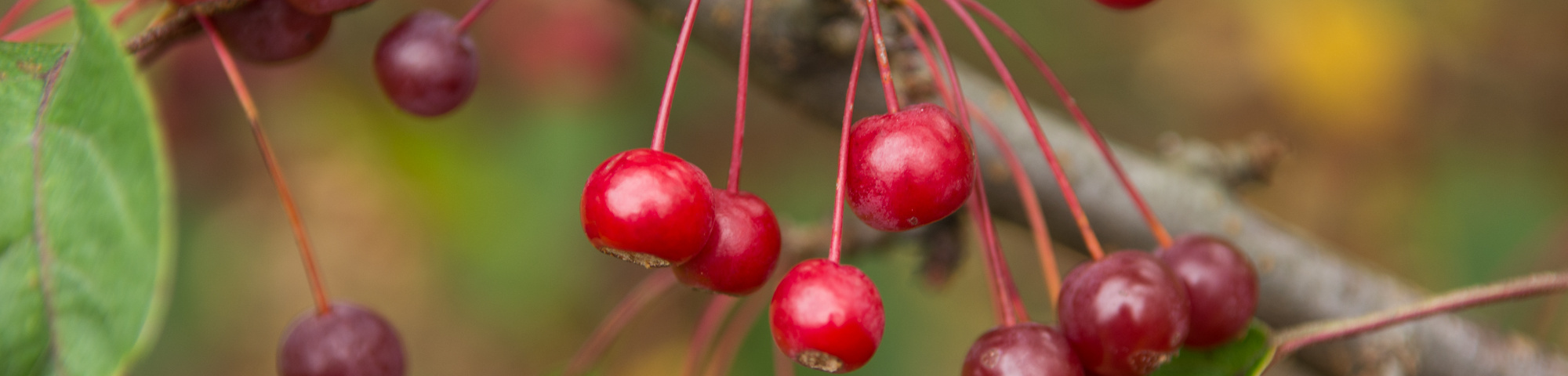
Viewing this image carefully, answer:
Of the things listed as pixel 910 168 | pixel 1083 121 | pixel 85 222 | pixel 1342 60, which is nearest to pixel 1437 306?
pixel 1083 121

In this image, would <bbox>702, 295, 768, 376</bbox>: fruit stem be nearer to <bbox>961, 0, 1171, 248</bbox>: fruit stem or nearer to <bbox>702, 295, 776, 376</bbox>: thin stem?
<bbox>702, 295, 776, 376</bbox>: thin stem

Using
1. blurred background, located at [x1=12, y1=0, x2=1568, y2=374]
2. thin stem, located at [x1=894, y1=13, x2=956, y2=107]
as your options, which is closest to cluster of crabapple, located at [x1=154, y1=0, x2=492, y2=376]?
thin stem, located at [x1=894, y1=13, x2=956, y2=107]

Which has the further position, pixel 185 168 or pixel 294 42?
pixel 185 168

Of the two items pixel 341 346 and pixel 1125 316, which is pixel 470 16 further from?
pixel 1125 316

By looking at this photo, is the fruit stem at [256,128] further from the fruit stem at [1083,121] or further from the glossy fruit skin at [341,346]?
the fruit stem at [1083,121]

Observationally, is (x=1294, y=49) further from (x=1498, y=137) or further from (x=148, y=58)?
(x=148, y=58)

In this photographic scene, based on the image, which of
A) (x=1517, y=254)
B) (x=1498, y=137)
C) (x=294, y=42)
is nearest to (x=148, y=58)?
(x=294, y=42)
